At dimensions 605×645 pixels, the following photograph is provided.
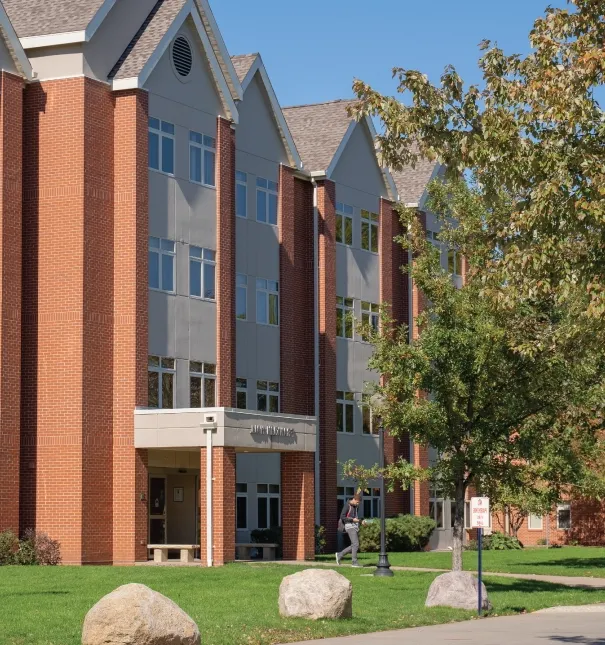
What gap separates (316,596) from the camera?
20578mm

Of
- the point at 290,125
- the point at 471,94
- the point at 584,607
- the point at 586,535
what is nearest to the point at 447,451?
the point at 584,607

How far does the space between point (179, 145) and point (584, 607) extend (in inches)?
795

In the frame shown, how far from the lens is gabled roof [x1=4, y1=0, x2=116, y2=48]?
37531 millimetres

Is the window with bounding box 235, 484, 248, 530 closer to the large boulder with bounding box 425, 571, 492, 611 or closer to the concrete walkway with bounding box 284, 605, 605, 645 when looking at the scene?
the large boulder with bounding box 425, 571, 492, 611

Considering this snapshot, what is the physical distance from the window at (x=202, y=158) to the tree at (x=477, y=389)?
1166 centimetres

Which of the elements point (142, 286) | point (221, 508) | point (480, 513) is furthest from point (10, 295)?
point (480, 513)

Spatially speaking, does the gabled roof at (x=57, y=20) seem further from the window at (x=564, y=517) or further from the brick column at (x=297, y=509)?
the window at (x=564, y=517)

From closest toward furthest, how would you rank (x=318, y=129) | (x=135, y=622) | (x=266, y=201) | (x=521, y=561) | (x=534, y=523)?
(x=135, y=622)
(x=521, y=561)
(x=266, y=201)
(x=318, y=129)
(x=534, y=523)

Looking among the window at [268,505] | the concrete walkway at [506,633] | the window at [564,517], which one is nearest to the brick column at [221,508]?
the window at [268,505]

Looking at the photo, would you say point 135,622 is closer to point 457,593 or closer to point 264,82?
point 457,593

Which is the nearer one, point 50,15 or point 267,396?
point 50,15

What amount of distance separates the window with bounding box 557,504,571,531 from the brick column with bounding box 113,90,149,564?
101 ft

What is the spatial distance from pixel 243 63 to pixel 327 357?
10.7 m

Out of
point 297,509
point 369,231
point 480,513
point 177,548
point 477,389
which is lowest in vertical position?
point 177,548
